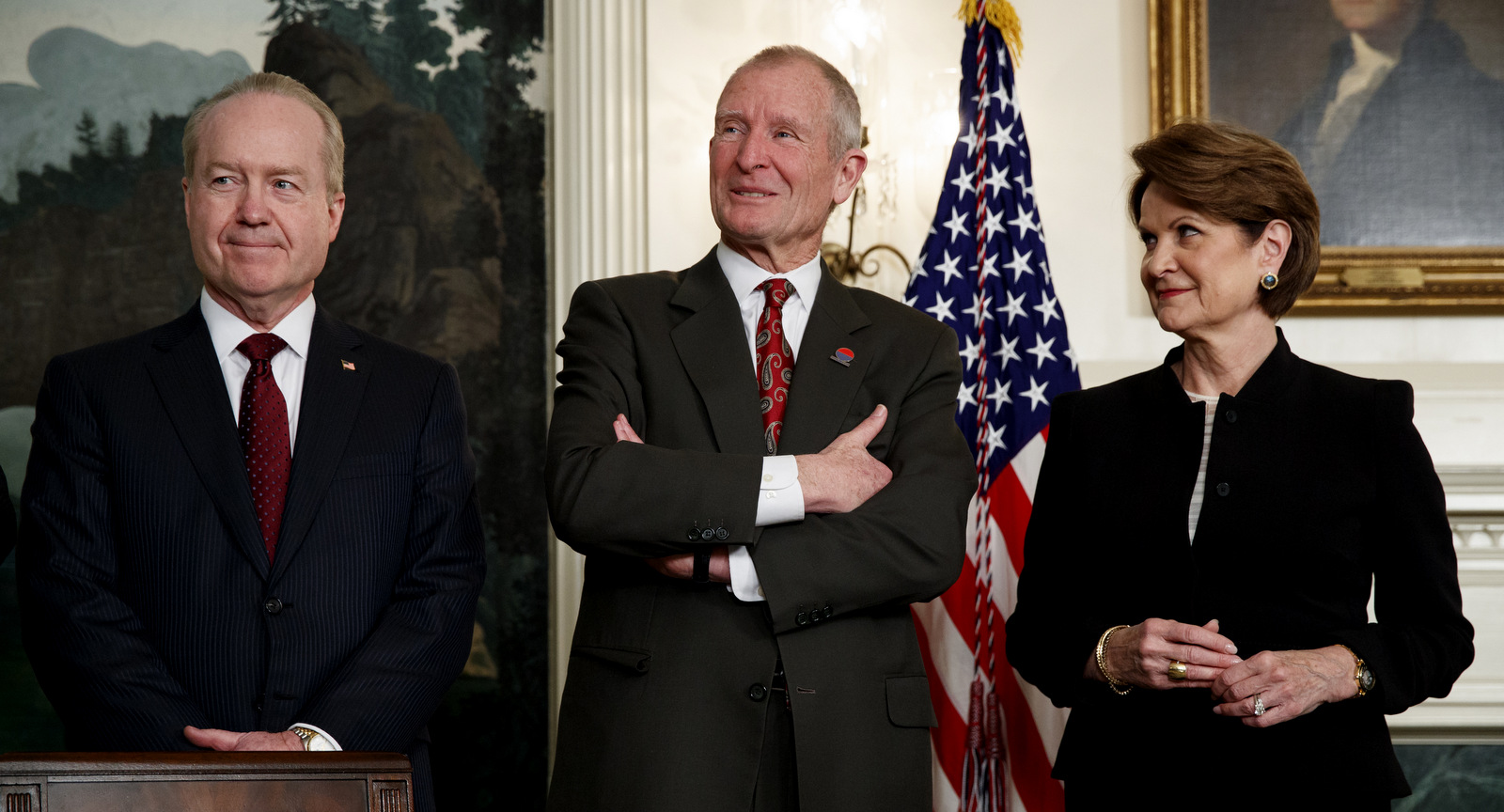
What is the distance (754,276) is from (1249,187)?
0.96 meters

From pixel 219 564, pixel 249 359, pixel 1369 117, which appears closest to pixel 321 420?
pixel 249 359

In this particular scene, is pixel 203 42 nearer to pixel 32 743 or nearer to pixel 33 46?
pixel 33 46

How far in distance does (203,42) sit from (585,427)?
2763mm

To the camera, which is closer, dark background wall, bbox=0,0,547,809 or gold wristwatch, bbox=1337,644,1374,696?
gold wristwatch, bbox=1337,644,1374,696

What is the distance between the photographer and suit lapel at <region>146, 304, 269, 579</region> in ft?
7.57

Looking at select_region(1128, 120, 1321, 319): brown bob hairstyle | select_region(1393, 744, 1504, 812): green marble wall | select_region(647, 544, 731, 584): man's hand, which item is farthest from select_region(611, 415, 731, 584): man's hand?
select_region(1393, 744, 1504, 812): green marble wall

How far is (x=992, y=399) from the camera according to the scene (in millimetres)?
3744

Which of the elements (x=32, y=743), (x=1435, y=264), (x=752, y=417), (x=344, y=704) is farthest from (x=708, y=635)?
(x=1435, y=264)

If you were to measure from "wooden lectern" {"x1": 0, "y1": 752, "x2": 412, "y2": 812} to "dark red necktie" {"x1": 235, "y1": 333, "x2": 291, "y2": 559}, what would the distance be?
650 millimetres

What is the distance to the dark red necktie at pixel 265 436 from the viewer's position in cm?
236

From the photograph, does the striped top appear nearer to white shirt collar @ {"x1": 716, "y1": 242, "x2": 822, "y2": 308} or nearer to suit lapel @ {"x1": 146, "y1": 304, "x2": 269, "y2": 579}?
white shirt collar @ {"x1": 716, "y1": 242, "x2": 822, "y2": 308}

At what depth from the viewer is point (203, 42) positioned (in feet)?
14.3

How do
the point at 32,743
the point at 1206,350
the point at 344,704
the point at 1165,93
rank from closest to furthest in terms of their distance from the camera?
the point at 344,704 → the point at 1206,350 → the point at 32,743 → the point at 1165,93

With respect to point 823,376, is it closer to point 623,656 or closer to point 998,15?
point 623,656
